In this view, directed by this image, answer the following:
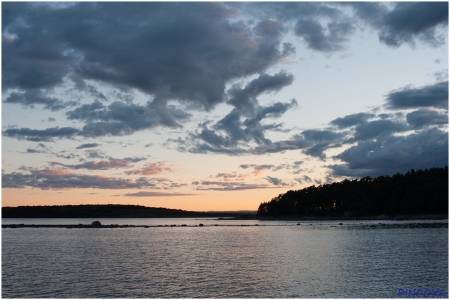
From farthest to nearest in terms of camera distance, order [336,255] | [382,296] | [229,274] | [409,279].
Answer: [336,255], [229,274], [409,279], [382,296]

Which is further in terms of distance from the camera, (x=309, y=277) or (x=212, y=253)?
(x=212, y=253)

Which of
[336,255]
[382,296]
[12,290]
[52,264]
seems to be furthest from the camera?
[336,255]

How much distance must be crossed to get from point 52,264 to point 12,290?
18.1m

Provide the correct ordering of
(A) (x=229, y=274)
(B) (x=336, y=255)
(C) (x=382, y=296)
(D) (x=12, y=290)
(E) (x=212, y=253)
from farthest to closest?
(E) (x=212, y=253), (B) (x=336, y=255), (A) (x=229, y=274), (D) (x=12, y=290), (C) (x=382, y=296)

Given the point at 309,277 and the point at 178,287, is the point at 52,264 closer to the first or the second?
the point at 178,287

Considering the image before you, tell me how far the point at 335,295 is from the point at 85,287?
22341mm

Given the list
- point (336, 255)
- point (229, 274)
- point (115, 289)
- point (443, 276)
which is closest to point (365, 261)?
point (336, 255)

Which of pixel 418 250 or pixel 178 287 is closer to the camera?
pixel 178 287

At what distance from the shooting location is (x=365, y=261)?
190ft

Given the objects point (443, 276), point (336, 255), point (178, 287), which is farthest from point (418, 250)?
point (178, 287)

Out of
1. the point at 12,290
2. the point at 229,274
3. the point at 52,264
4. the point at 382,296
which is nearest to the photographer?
the point at 382,296

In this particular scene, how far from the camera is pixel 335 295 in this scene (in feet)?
122

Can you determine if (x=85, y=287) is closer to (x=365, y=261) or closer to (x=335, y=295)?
(x=335, y=295)

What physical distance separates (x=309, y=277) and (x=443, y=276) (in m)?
13.4
